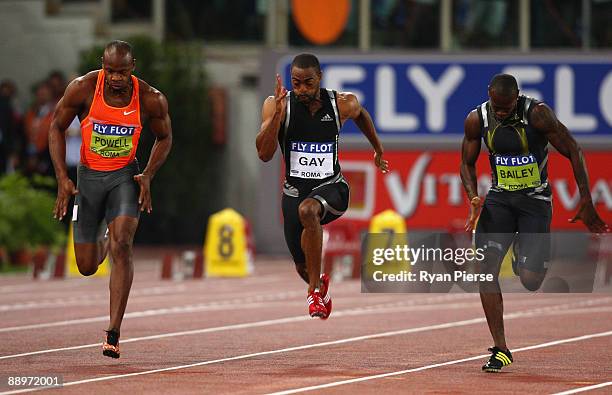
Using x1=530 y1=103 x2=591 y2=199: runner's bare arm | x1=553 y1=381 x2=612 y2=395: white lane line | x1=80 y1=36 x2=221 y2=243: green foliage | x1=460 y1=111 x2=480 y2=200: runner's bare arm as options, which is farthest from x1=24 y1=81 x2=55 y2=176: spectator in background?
x1=553 y1=381 x2=612 y2=395: white lane line

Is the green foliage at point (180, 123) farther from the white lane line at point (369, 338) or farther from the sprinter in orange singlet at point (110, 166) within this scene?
the sprinter in orange singlet at point (110, 166)

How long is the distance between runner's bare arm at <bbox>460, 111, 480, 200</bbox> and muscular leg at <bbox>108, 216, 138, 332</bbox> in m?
2.63

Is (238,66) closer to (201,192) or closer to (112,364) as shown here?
(201,192)

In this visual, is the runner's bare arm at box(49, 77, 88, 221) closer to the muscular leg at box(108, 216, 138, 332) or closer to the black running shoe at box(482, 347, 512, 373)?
the muscular leg at box(108, 216, 138, 332)

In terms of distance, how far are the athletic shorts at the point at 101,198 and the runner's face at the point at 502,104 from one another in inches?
116

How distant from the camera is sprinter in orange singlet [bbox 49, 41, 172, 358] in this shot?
480 inches

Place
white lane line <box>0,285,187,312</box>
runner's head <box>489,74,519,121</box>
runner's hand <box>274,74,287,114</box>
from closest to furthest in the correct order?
runner's head <box>489,74,519,121</box> → runner's hand <box>274,74,287,114</box> → white lane line <box>0,285,187,312</box>

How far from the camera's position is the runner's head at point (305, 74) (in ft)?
39.9

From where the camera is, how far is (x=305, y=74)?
1216cm

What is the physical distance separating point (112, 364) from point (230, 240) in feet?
38.8

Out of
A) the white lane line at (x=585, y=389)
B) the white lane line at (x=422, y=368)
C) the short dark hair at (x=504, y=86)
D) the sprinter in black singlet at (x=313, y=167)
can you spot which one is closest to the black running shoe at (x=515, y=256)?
the white lane line at (x=422, y=368)

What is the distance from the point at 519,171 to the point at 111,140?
3.19 meters

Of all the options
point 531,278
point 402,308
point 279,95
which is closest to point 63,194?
point 279,95

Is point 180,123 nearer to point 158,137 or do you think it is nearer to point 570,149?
point 158,137
